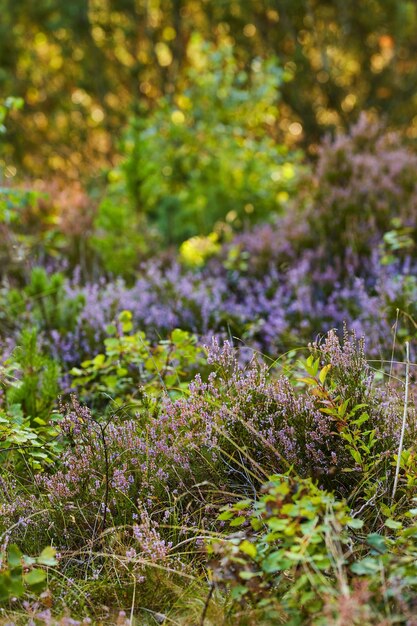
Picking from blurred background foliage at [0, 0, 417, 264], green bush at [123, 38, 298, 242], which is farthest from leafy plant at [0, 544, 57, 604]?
green bush at [123, 38, 298, 242]

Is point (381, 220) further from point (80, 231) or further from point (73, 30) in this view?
point (73, 30)

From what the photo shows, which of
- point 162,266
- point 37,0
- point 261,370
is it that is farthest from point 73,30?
point 261,370

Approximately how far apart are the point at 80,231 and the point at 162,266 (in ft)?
Answer: 3.38

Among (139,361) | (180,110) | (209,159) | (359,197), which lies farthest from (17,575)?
(180,110)

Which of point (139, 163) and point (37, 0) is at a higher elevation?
point (37, 0)

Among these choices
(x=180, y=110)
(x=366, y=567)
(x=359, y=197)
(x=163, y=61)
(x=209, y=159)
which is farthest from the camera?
(x=163, y=61)

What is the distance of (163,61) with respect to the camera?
37.1ft

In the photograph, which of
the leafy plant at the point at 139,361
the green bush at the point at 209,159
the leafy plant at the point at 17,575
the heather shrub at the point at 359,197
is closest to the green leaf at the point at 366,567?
the leafy plant at the point at 17,575

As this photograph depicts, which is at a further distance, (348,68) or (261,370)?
(348,68)

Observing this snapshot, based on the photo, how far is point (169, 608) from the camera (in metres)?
2.12

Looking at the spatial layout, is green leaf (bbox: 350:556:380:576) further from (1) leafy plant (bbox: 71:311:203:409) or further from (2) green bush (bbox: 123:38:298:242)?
(2) green bush (bbox: 123:38:298:242)

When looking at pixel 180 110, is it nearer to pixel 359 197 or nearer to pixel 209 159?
pixel 209 159

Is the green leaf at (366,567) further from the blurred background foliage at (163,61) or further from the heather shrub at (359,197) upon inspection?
the blurred background foliage at (163,61)

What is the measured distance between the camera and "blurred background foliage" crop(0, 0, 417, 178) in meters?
9.96
